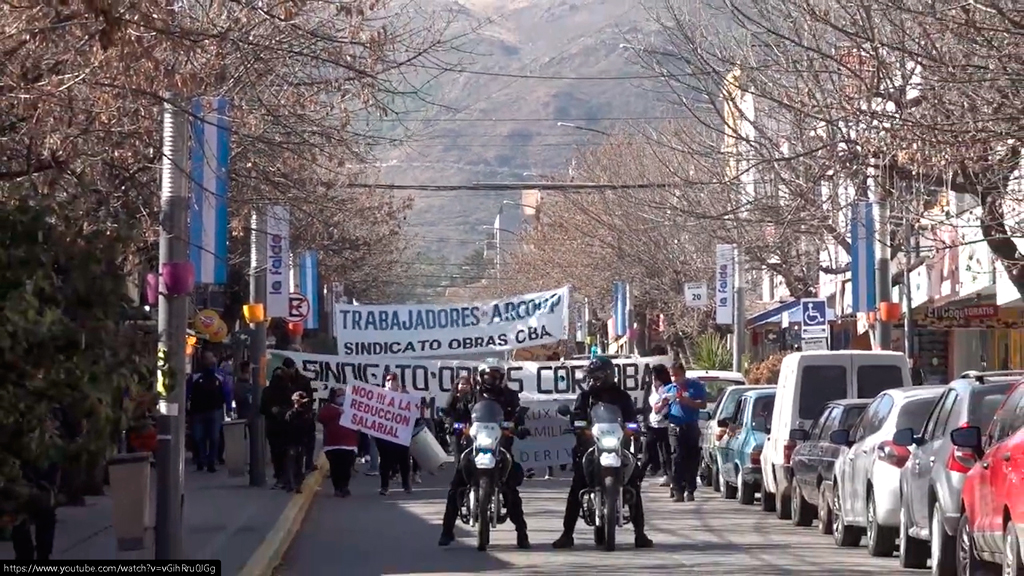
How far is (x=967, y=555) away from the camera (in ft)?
38.6

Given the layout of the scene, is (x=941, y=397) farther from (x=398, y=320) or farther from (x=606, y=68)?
(x=606, y=68)

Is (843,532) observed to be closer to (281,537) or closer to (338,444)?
(281,537)

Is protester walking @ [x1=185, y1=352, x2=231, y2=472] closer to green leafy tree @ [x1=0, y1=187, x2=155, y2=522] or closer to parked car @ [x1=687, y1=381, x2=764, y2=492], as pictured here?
parked car @ [x1=687, y1=381, x2=764, y2=492]

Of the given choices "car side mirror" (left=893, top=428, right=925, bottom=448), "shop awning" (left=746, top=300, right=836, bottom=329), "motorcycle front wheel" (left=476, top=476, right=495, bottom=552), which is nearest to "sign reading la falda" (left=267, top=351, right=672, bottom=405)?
"shop awning" (left=746, top=300, right=836, bottom=329)

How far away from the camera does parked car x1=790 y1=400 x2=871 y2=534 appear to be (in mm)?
17438

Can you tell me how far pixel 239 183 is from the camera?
62.9 feet

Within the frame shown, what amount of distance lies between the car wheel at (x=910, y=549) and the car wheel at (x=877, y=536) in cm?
79

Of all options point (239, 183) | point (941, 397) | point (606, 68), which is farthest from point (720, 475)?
point (606, 68)

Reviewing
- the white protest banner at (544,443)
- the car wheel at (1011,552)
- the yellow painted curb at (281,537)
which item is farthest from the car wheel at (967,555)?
the white protest banner at (544,443)

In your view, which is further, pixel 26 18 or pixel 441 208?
pixel 441 208

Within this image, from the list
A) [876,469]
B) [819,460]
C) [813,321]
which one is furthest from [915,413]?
[813,321]

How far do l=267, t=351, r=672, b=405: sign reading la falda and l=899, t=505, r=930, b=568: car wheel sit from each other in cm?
1502

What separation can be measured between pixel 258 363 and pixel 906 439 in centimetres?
1367

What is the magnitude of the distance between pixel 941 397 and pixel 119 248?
25.4 ft
